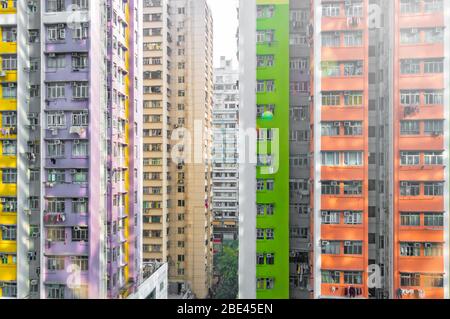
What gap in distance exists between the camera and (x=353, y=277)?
2.56 m

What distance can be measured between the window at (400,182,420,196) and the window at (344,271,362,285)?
0.67m

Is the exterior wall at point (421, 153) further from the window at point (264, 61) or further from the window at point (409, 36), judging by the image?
the window at point (264, 61)

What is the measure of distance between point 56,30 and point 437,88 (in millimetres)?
2721

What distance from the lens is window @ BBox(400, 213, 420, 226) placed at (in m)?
2.44

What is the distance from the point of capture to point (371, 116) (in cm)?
271

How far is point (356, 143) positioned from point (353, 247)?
76 cm

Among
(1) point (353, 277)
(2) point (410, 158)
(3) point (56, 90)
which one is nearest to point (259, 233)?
(1) point (353, 277)

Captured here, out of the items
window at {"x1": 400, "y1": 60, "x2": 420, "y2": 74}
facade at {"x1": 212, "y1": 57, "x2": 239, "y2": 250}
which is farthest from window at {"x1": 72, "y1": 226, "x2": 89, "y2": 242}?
window at {"x1": 400, "y1": 60, "x2": 420, "y2": 74}

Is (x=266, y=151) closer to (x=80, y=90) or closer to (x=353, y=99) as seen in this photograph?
(x=353, y=99)

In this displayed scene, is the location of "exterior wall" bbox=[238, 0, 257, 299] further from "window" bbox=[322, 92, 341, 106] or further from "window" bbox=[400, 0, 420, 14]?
"window" bbox=[400, 0, 420, 14]

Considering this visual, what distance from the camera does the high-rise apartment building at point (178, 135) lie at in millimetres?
2719

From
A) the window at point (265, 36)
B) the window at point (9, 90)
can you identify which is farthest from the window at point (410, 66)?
the window at point (9, 90)

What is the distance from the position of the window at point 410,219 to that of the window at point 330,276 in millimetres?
594

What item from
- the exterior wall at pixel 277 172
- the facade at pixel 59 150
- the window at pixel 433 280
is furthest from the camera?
the exterior wall at pixel 277 172
